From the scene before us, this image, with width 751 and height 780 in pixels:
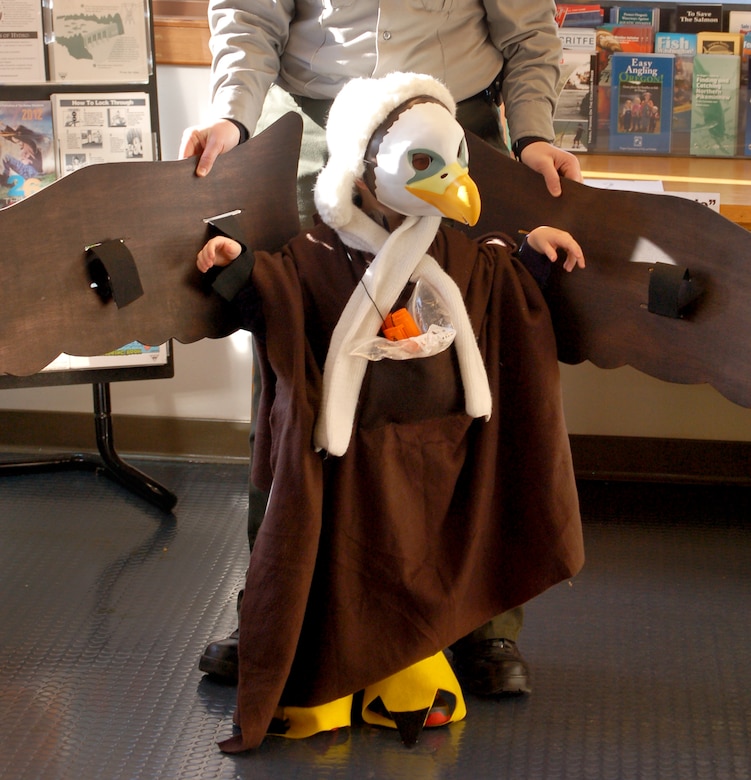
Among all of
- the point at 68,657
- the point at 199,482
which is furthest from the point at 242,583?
the point at 199,482

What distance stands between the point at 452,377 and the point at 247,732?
49 centimetres

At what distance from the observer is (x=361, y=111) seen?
3.68 feet

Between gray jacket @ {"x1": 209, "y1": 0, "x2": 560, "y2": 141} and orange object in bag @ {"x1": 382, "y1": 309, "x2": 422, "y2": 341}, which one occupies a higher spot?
gray jacket @ {"x1": 209, "y1": 0, "x2": 560, "y2": 141}

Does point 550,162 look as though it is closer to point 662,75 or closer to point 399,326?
point 399,326

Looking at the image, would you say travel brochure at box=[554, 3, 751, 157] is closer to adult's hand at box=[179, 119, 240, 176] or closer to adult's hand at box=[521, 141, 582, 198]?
adult's hand at box=[521, 141, 582, 198]

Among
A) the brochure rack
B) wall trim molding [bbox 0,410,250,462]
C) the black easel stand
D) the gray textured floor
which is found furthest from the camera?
wall trim molding [bbox 0,410,250,462]

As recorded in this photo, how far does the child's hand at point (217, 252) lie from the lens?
1.12 meters

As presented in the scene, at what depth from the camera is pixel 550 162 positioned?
1250mm

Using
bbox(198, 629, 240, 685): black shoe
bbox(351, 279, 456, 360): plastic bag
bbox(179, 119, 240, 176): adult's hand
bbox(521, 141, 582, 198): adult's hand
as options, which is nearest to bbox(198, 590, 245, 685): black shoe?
bbox(198, 629, 240, 685): black shoe

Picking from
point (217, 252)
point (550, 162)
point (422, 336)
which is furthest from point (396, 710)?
point (550, 162)

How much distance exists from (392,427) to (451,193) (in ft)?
0.92

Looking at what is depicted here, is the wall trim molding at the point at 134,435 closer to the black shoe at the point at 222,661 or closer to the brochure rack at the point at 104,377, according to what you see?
the brochure rack at the point at 104,377

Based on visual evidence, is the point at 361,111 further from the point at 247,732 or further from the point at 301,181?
the point at 247,732

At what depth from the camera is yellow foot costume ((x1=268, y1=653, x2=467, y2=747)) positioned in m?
1.26
